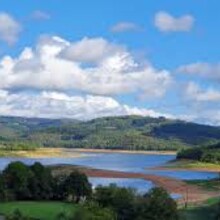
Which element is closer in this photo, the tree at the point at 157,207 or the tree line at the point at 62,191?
the tree at the point at 157,207

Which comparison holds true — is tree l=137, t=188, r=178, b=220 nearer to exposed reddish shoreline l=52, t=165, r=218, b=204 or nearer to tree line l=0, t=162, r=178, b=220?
tree line l=0, t=162, r=178, b=220

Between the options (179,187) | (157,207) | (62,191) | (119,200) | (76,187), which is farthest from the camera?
(179,187)

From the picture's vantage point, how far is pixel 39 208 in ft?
348

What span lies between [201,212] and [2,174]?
37.4 m

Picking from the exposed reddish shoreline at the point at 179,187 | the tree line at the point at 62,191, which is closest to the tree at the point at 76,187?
the tree line at the point at 62,191

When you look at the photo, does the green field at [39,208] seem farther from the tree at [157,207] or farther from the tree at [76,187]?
the tree at [157,207]

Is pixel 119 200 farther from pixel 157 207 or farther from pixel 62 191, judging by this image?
pixel 62 191

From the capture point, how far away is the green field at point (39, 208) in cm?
9756

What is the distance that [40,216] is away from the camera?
96.8m

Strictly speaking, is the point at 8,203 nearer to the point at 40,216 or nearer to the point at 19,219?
the point at 40,216

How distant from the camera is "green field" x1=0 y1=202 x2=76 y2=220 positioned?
9756 cm

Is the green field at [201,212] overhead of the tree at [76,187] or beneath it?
beneath

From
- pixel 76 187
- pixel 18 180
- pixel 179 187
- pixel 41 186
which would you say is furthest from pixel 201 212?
pixel 179 187

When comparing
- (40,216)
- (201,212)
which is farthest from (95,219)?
(201,212)
